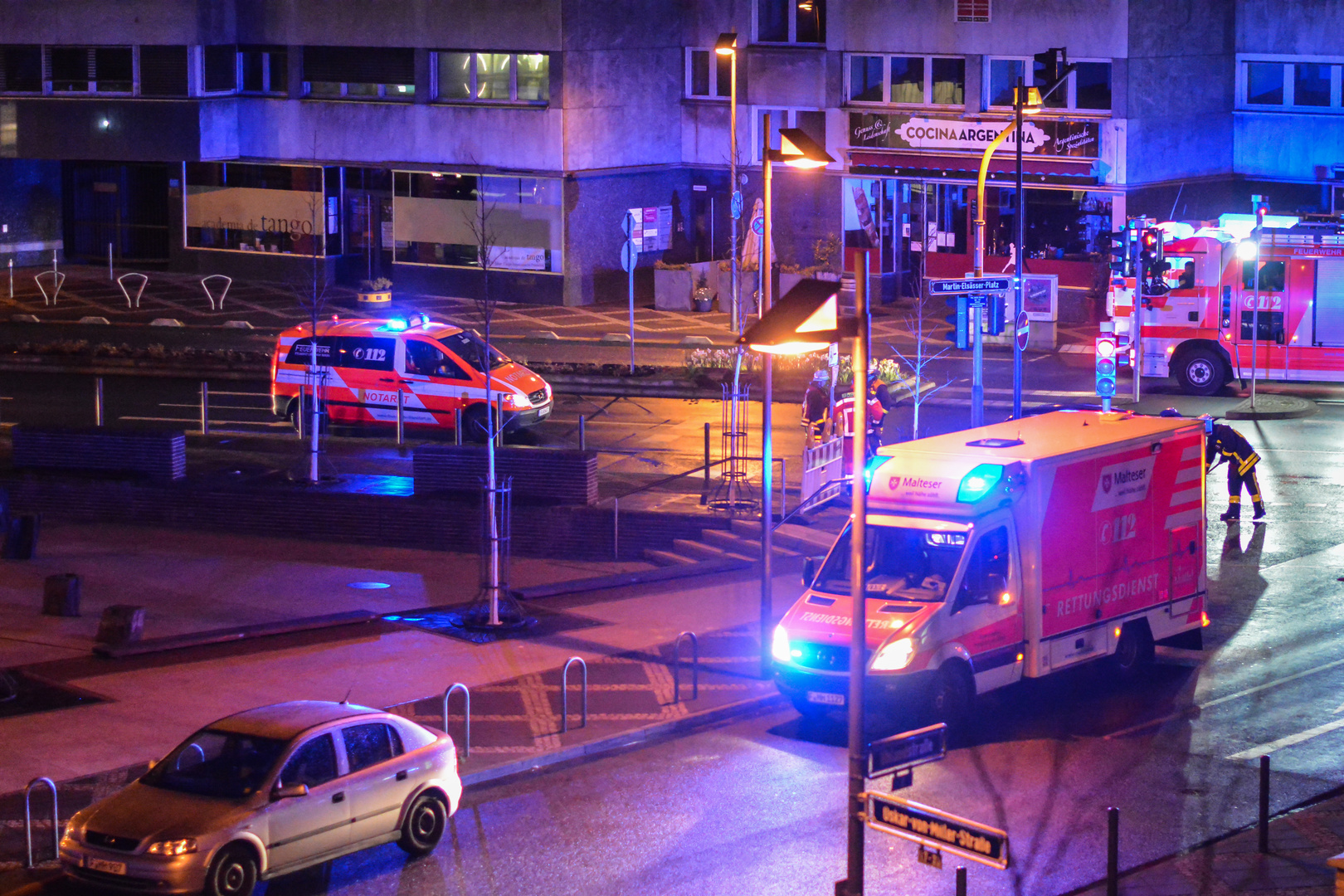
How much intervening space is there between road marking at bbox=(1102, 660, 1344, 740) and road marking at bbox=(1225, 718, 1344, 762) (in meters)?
0.92

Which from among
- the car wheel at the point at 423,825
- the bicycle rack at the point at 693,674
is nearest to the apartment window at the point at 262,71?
the bicycle rack at the point at 693,674

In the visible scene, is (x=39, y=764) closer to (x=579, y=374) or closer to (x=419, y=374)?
(x=419, y=374)

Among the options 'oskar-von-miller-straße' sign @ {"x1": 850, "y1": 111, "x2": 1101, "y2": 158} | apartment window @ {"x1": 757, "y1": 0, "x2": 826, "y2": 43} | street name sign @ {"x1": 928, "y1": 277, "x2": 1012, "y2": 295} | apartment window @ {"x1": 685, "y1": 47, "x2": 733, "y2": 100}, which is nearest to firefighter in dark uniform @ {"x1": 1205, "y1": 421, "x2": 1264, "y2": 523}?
street name sign @ {"x1": 928, "y1": 277, "x2": 1012, "y2": 295}

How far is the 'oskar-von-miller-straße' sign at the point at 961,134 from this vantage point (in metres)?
44.7

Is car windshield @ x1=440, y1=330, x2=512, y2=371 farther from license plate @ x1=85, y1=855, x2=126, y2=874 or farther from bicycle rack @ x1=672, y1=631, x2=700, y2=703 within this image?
license plate @ x1=85, y1=855, x2=126, y2=874

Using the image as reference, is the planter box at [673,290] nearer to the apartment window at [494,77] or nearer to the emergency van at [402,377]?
the apartment window at [494,77]

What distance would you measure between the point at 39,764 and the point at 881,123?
3681 cm

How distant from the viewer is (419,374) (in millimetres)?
27422

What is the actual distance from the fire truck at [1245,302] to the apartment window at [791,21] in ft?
53.7

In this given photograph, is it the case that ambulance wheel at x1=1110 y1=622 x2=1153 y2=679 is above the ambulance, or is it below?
below

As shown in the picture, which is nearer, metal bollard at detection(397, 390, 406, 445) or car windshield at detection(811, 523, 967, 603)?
car windshield at detection(811, 523, 967, 603)

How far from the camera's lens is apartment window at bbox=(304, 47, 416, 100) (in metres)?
46.9

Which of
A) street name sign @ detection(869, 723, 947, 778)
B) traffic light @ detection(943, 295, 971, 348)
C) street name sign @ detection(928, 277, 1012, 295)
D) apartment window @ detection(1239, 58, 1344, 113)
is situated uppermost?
apartment window @ detection(1239, 58, 1344, 113)

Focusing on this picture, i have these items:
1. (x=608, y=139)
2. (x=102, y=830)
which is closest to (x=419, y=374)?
(x=102, y=830)
